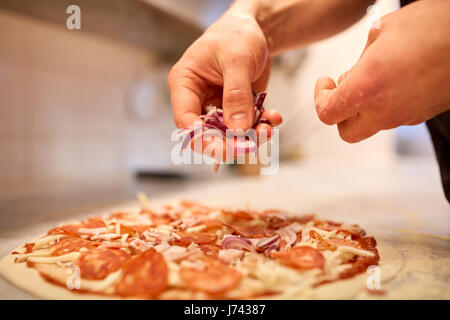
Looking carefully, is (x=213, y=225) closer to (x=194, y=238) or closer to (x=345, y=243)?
(x=194, y=238)

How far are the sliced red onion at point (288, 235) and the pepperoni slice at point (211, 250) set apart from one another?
0.13 meters

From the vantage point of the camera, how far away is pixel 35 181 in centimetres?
142

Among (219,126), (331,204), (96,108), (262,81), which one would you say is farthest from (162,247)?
(96,108)

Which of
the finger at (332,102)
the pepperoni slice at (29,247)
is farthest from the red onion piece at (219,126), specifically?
the pepperoni slice at (29,247)

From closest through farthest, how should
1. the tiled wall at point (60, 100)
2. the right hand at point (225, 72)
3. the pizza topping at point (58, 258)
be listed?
the pizza topping at point (58, 258), the right hand at point (225, 72), the tiled wall at point (60, 100)

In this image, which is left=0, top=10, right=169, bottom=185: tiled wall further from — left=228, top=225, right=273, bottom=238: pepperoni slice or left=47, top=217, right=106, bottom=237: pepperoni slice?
left=228, top=225, right=273, bottom=238: pepperoni slice

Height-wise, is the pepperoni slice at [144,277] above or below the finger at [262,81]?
below

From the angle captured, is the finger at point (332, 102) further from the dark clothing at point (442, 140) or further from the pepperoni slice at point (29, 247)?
the pepperoni slice at point (29, 247)

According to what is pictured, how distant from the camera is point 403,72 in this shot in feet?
1.83

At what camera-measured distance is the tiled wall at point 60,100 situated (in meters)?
1.31

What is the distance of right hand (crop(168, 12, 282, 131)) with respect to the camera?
2.28ft

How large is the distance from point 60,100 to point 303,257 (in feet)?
4.14
